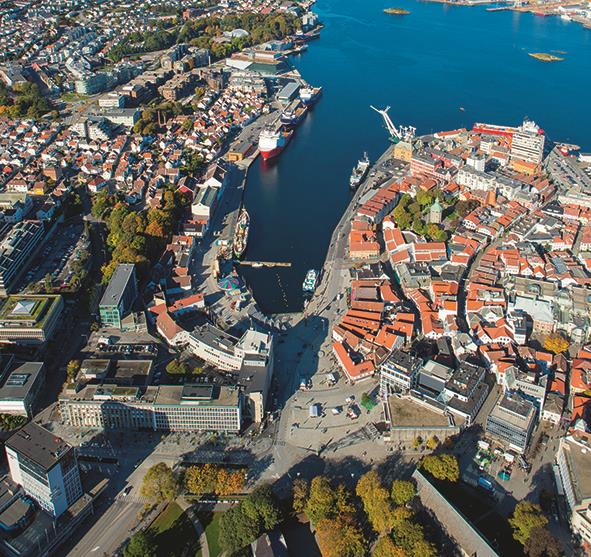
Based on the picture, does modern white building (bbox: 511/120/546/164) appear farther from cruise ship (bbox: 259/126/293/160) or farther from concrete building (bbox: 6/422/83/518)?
concrete building (bbox: 6/422/83/518)

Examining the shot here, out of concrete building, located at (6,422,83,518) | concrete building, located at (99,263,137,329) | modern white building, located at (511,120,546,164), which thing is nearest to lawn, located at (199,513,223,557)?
concrete building, located at (6,422,83,518)

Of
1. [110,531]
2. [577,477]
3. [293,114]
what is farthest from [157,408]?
[293,114]

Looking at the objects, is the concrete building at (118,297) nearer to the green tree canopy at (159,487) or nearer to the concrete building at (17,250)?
the concrete building at (17,250)

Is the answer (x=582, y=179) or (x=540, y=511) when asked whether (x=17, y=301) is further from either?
(x=582, y=179)

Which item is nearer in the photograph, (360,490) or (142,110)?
(360,490)

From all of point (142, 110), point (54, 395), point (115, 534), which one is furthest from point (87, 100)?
point (115, 534)

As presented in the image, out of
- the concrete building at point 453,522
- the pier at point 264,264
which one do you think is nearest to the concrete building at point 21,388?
the pier at point 264,264
